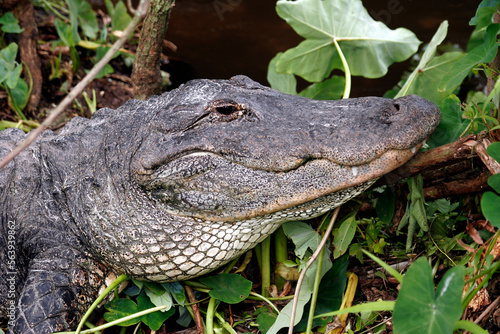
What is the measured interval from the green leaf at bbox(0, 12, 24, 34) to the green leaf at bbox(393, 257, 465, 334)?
4.22 m

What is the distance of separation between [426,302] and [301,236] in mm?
983

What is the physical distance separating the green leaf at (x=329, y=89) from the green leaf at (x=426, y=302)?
6.87ft

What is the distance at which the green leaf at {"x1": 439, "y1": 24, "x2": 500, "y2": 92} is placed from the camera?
218 cm

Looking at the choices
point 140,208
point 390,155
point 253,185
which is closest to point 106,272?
point 140,208

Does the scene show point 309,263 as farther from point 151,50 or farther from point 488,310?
point 151,50

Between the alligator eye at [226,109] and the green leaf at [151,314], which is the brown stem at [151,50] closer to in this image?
the alligator eye at [226,109]

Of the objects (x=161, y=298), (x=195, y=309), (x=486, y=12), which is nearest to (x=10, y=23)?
(x=161, y=298)

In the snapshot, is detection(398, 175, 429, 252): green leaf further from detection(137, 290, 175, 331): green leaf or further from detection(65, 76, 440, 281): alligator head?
detection(137, 290, 175, 331): green leaf

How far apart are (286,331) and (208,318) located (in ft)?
1.27

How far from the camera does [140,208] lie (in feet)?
8.29

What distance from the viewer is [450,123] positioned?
8.25 ft

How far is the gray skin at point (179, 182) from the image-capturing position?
222 cm

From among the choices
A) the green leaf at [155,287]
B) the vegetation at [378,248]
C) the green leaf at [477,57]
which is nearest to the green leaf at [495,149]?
the vegetation at [378,248]

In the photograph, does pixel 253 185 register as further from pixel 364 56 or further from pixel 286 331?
pixel 364 56
